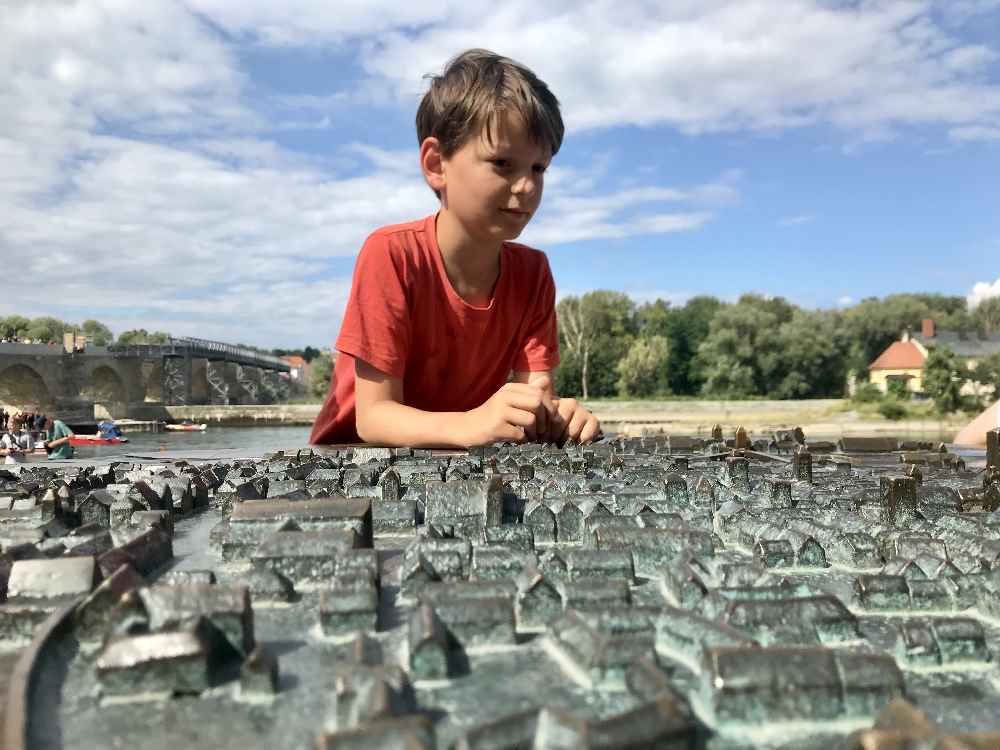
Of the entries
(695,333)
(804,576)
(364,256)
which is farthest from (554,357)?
(695,333)

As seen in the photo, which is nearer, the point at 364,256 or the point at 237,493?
the point at 237,493

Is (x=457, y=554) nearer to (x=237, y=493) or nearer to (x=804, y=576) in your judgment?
(x=804, y=576)

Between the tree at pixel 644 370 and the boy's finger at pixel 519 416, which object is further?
the tree at pixel 644 370

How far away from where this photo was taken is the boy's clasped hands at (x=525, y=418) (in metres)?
2.70

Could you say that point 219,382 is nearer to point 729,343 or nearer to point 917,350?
point 729,343

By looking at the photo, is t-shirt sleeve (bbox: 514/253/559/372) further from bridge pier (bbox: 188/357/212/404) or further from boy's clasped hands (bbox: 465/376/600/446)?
bridge pier (bbox: 188/357/212/404)

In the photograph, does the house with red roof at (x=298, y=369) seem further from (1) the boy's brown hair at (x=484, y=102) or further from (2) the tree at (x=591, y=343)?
(1) the boy's brown hair at (x=484, y=102)

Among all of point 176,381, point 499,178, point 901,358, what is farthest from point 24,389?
point 901,358

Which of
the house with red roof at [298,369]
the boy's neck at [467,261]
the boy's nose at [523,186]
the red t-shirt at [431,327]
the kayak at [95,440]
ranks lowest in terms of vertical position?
the kayak at [95,440]

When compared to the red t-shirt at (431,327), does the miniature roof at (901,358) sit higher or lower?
higher

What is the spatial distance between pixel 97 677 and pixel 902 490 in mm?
1887

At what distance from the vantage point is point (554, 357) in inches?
156

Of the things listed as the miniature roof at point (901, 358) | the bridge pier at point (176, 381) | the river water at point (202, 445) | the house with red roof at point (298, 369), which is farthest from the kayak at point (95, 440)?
the house with red roof at point (298, 369)

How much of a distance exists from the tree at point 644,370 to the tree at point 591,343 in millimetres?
1471
